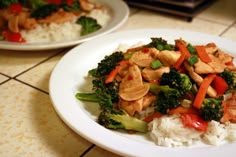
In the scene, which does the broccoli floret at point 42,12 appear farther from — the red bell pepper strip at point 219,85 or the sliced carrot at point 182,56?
the red bell pepper strip at point 219,85

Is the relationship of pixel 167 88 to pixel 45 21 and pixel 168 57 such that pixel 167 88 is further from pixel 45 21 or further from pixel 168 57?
pixel 45 21

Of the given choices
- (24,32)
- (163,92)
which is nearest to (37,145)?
(163,92)

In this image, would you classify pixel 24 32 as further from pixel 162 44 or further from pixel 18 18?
pixel 162 44

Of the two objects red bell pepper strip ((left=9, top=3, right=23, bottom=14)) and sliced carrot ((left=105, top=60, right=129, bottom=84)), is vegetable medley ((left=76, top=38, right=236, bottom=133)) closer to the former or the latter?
sliced carrot ((left=105, top=60, right=129, bottom=84))

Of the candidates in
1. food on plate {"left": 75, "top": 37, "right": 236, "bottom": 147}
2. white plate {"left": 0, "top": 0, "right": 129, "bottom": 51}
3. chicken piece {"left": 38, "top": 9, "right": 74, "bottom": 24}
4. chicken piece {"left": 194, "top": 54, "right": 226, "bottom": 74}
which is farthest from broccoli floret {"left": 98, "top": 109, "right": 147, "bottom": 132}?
chicken piece {"left": 38, "top": 9, "right": 74, "bottom": 24}

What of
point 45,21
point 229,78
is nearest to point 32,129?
point 229,78
